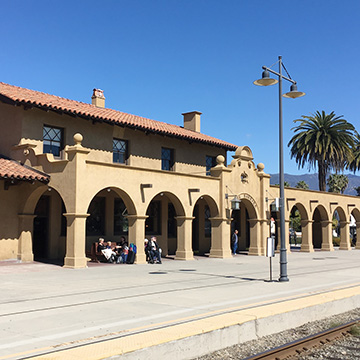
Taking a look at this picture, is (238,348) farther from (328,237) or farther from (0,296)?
(328,237)

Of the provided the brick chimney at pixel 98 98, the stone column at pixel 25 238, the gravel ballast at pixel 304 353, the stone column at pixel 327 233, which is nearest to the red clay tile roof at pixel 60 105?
the brick chimney at pixel 98 98

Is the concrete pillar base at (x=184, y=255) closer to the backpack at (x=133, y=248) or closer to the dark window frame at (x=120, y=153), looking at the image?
the backpack at (x=133, y=248)

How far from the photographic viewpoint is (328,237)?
37281 mm

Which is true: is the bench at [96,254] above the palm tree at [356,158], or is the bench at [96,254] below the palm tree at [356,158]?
below

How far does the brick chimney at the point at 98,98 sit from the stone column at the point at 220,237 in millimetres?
9957

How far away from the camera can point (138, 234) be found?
22.2 m

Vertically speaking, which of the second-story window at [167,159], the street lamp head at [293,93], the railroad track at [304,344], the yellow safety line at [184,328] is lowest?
the railroad track at [304,344]

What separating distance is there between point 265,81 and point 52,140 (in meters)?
12.1

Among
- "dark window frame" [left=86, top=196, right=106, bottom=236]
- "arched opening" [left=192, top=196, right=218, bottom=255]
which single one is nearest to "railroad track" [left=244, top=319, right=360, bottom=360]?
"dark window frame" [left=86, top=196, right=106, bottom=236]

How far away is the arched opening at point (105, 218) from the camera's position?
967 inches

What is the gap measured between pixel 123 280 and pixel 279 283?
16.5ft

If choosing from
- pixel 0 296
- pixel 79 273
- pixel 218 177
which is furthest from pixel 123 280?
pixel 218 177

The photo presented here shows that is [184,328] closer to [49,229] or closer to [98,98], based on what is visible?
[49,229]

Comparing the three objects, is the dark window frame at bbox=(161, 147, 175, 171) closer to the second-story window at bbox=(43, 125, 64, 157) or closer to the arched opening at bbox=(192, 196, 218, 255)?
the arched opening at bbox=(192, 196, 218, 255)
